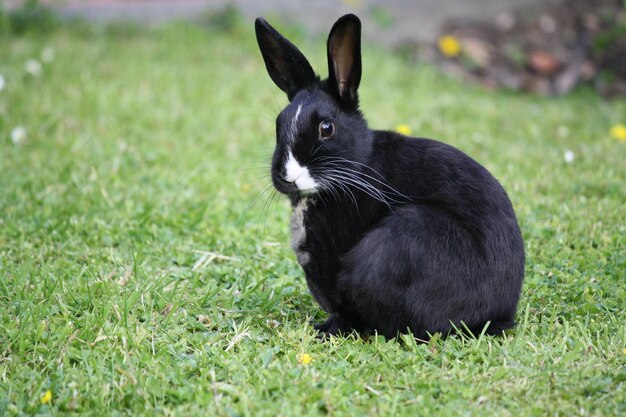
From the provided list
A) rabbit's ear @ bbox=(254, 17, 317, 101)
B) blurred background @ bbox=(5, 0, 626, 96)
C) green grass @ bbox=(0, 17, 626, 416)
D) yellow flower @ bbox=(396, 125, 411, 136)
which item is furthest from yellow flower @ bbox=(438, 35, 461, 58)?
rabbit's ear @ bbox=(254, 17, 317, 101)

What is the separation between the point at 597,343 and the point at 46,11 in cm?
629

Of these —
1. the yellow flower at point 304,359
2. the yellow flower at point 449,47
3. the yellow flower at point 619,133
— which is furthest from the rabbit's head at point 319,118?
the yellow flower at point 449,47

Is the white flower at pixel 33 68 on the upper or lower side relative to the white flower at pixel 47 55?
lower

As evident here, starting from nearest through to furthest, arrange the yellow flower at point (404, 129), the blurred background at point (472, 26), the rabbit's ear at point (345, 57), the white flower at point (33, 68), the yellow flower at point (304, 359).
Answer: the yellow flower at point (304, 359), the rabbit's ear at point (345, 57), the yellow flower at point (404, 129), the white flower at point (33, 68), the blurred background at point (472, 26)

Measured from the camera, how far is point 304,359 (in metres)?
2.93

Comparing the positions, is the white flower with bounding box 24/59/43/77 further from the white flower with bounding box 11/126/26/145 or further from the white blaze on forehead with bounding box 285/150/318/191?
the white blaze on forehead with bounding box 285/150/318/191

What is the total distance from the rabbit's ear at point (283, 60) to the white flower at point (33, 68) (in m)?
3.89

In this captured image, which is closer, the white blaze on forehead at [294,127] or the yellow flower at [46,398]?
the yellow flower at [46,398]

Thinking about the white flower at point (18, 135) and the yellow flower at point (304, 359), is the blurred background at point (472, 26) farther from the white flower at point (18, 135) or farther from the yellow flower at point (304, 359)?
→ the yellow flower at point (304, 359)

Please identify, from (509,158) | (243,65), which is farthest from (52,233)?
(243,65)

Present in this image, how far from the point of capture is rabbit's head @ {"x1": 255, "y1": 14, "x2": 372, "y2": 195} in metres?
3.00

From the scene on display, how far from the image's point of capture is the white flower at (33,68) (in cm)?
658

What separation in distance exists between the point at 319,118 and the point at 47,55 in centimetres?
456

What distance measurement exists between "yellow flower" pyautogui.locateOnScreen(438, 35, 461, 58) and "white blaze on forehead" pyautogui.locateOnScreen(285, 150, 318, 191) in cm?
540
